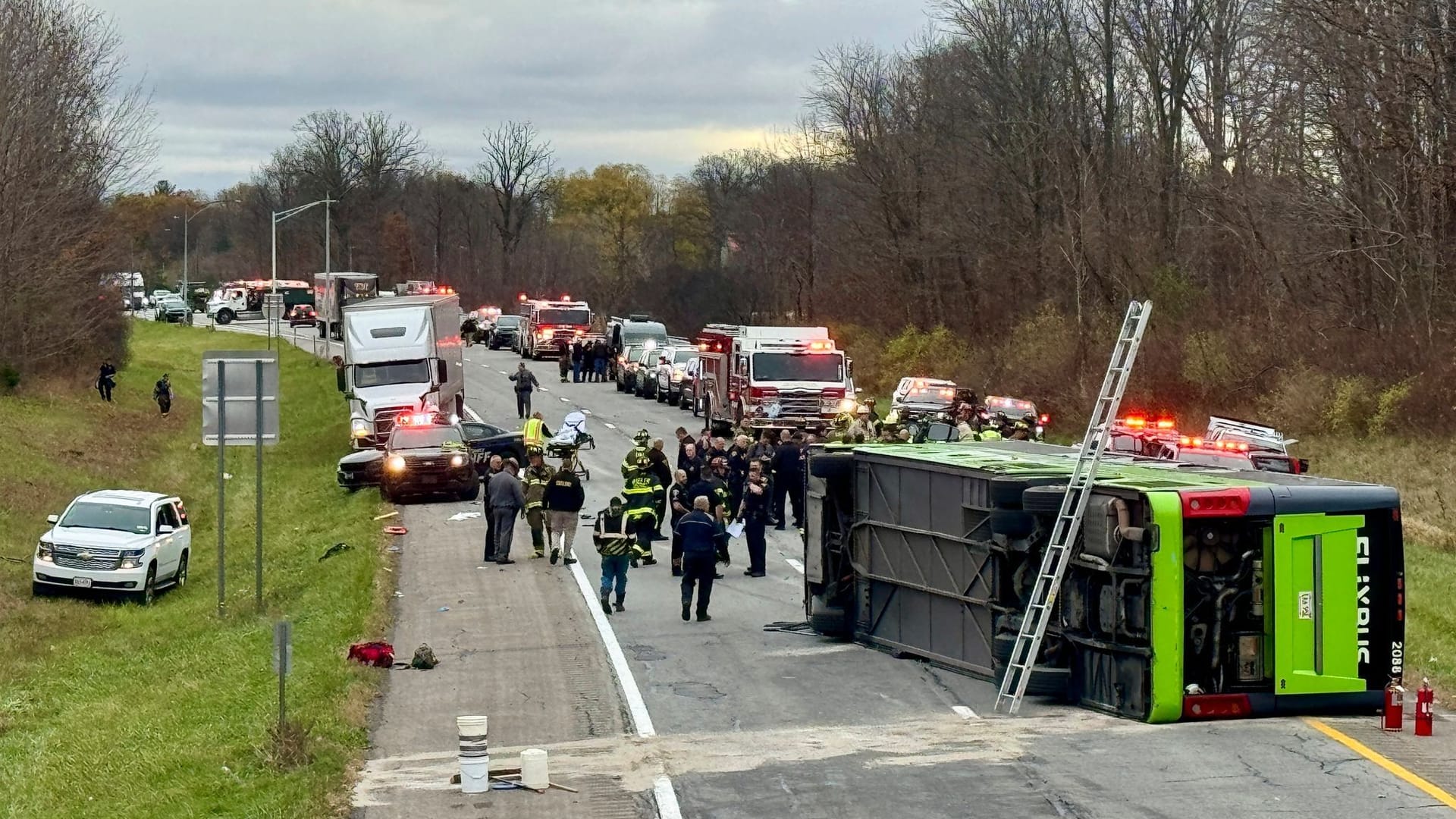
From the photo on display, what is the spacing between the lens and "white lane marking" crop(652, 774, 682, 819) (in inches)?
454

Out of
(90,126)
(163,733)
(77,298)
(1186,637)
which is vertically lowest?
(163,733)

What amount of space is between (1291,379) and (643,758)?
30133 mm

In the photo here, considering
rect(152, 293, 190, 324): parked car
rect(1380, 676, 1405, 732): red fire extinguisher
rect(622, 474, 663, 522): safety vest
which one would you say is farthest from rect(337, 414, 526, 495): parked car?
rect(152, 293, 190, 324): parked car

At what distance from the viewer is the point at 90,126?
57.8m

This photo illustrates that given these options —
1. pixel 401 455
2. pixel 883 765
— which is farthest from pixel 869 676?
pixel 401 455

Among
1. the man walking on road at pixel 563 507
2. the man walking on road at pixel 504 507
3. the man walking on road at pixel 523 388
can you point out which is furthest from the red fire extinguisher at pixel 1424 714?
the man walking on road at pixel 523 388

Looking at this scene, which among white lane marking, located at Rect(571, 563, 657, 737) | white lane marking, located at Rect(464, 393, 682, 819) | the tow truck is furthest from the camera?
the tow truck

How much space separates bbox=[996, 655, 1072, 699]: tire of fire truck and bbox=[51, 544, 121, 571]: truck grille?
15.8 metres

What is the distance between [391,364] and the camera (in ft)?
133

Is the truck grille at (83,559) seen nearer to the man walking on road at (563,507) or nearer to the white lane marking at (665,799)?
the man walking on road at (563,507)

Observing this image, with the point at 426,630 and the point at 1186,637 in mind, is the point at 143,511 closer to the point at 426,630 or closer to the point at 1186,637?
the point at 426,630

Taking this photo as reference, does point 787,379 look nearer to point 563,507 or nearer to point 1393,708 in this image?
point 563,507

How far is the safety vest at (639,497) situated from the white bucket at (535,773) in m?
9.27

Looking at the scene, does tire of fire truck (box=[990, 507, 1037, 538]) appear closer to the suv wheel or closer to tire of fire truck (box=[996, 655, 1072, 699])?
tire of fire truck (box=[996, 655, 1072, 699])
